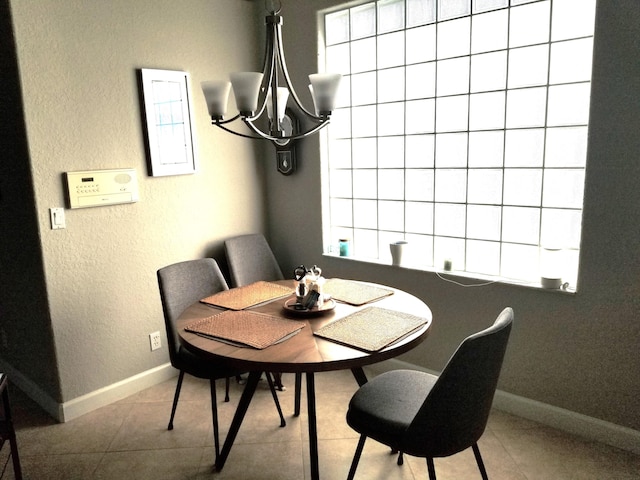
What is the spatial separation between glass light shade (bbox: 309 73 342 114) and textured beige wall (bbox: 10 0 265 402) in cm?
153

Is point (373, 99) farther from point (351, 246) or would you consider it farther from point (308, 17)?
point (351, 246)

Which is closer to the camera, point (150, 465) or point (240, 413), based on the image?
point (240, 413)

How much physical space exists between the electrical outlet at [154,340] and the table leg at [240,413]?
1.11 metres

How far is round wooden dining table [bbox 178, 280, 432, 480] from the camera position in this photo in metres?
1.62

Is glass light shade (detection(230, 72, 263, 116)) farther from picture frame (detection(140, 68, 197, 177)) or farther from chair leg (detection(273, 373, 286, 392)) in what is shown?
chair leg (detection(273, 373, 286, 392))

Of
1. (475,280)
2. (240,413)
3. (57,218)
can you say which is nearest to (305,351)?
(240,413)

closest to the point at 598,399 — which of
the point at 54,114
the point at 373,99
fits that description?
the point at 373,99

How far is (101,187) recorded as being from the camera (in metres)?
2.70

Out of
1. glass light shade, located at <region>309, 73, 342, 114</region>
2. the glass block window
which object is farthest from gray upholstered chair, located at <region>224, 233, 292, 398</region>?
glass light shade, located at <region>309, 73, 342, 114</region>

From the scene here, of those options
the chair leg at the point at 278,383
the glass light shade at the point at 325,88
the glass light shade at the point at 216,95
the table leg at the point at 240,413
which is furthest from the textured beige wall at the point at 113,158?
the glass light shade at the point at 325,88

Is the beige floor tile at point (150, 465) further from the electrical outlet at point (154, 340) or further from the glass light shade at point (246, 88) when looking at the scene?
the glass light shade at point (246, 88)

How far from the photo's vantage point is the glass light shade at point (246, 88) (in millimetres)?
1679

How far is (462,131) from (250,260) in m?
1.65

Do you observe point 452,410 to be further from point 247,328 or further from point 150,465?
point 150,465
